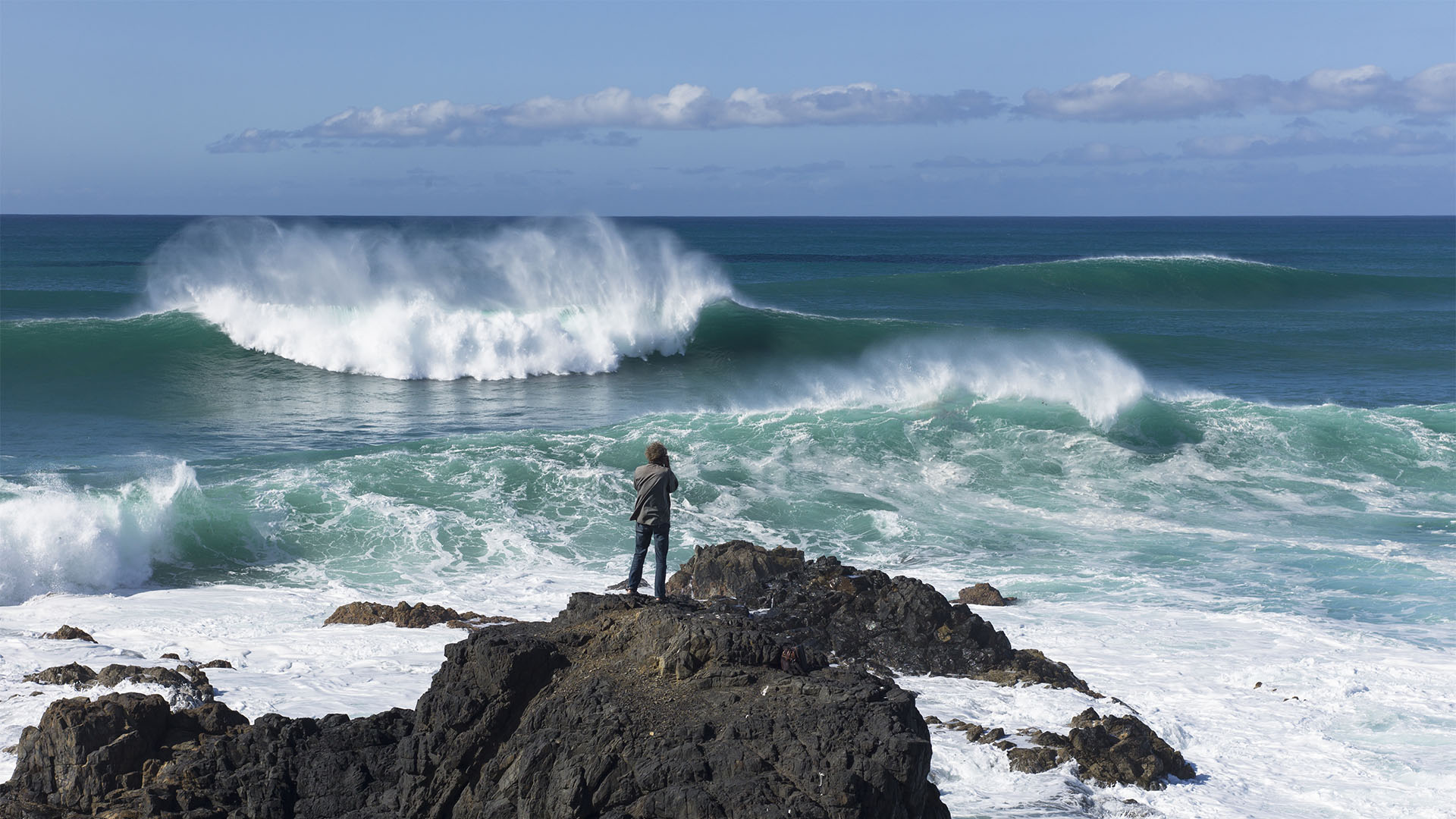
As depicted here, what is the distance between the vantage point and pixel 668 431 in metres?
15.7

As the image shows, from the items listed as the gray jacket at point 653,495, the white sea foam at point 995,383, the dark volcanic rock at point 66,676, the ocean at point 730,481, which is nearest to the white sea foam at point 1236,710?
A: the ocean at point 730,481

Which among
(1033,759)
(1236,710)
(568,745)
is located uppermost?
(568,745)

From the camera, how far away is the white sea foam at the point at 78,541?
31.6ft

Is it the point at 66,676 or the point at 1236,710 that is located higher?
the point at 66,676

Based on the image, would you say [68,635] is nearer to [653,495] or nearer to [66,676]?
[66,676]

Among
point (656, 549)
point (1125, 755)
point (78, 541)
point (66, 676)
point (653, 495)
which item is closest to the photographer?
point (1125, 755)

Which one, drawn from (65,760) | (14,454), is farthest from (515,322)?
(65,760)

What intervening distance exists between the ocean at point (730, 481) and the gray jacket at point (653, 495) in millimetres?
Result: 1618

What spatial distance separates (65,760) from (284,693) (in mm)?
1531

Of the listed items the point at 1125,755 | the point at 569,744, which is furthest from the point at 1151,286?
the point at 569,744

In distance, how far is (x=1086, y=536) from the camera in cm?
1204

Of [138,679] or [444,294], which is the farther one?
[444,294]

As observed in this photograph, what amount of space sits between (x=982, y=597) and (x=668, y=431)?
6.97 meters

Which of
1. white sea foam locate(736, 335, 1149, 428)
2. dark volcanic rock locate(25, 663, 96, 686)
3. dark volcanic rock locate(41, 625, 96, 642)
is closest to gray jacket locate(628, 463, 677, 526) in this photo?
dark volcanic rock locate(25, 663, 96, 686)
